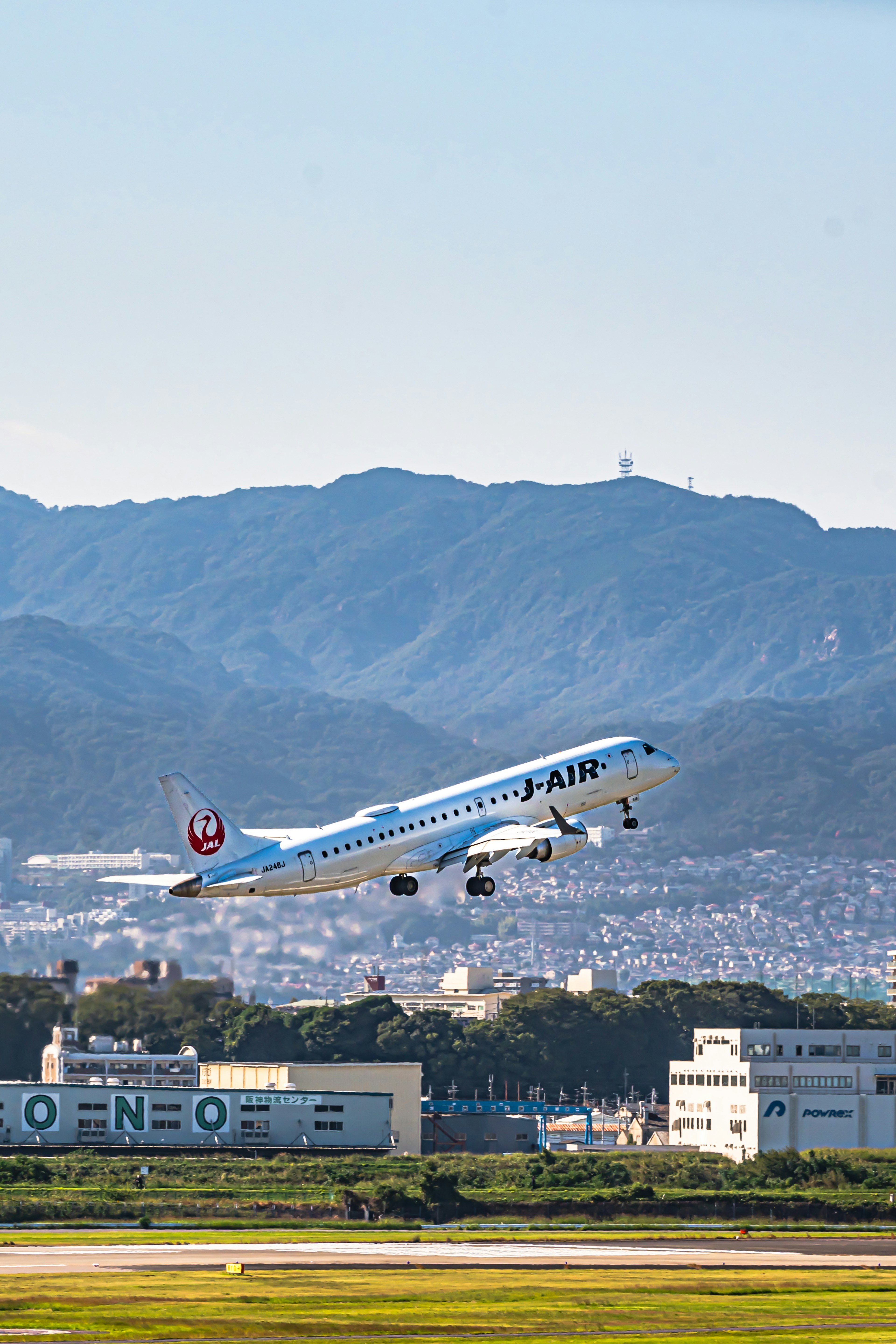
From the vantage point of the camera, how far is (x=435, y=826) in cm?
9519

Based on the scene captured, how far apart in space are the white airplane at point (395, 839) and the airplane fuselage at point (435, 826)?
0.05m

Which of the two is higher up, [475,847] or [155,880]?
[475,847]

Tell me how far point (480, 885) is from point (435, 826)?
10.7 feet

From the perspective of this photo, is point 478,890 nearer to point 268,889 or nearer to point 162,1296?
point 268,889

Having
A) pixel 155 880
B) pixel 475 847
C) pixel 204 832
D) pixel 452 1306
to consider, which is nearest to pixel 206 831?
pixel 204 832

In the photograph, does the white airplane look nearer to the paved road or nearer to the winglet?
the winglet

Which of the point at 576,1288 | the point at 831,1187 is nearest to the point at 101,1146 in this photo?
the point at 831,1187

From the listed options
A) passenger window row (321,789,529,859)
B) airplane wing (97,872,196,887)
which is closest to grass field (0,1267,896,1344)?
airplane wing (97,872,196,887)

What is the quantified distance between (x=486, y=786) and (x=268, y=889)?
12.4m

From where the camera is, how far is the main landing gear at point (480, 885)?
92.8m

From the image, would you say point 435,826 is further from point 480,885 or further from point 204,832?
point 204,832

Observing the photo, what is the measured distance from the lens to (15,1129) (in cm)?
19750

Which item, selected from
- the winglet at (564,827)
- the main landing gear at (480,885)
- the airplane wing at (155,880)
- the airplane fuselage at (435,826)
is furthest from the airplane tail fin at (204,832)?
the winglet at (564,827)

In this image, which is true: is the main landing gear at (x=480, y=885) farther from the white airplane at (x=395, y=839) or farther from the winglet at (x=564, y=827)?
the winglet at (x=564, y=827)
